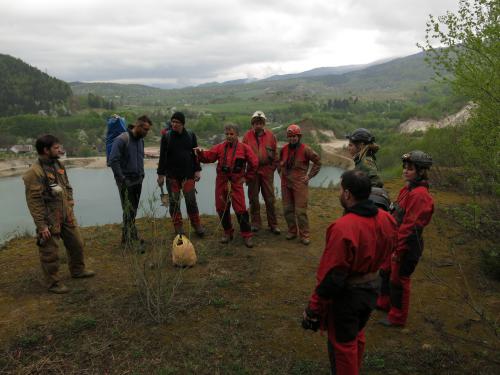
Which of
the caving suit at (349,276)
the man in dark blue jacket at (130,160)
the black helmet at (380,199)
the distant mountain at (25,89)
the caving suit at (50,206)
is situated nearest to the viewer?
the caving suit at (349,276)

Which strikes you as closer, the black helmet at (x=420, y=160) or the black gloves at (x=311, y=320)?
the black gloves at (x=311, y=320)

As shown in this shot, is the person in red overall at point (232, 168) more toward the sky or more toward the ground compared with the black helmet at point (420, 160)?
more toward the ground

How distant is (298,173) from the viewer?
205 inches

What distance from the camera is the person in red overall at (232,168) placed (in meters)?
4.98

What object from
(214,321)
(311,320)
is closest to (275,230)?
(214,321)

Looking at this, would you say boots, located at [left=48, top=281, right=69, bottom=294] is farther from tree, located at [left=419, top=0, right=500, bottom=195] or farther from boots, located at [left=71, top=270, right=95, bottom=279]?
tree, located at [left=419, top=0, right=500, bottom=195]

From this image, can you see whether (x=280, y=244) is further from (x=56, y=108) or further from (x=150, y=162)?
(x=56, y=108)

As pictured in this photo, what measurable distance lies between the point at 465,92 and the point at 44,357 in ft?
20.3

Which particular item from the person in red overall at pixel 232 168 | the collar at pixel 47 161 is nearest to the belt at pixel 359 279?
the person in red overall at pixel 232 168

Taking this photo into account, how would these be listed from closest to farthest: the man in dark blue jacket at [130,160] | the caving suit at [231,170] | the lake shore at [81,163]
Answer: the man in dark blue jacket at [130,160], the caving suit at [231,170], the lake shore at [81,163]

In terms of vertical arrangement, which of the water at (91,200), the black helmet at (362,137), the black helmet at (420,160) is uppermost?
the black helmet at (362,137)

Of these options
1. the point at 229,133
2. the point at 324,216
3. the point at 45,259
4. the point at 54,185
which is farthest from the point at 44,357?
the point at 324,216

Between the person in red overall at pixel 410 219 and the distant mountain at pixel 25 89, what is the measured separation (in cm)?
8817

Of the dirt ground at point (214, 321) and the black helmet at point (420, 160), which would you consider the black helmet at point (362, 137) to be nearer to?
the black helmet at point (420, 160)
